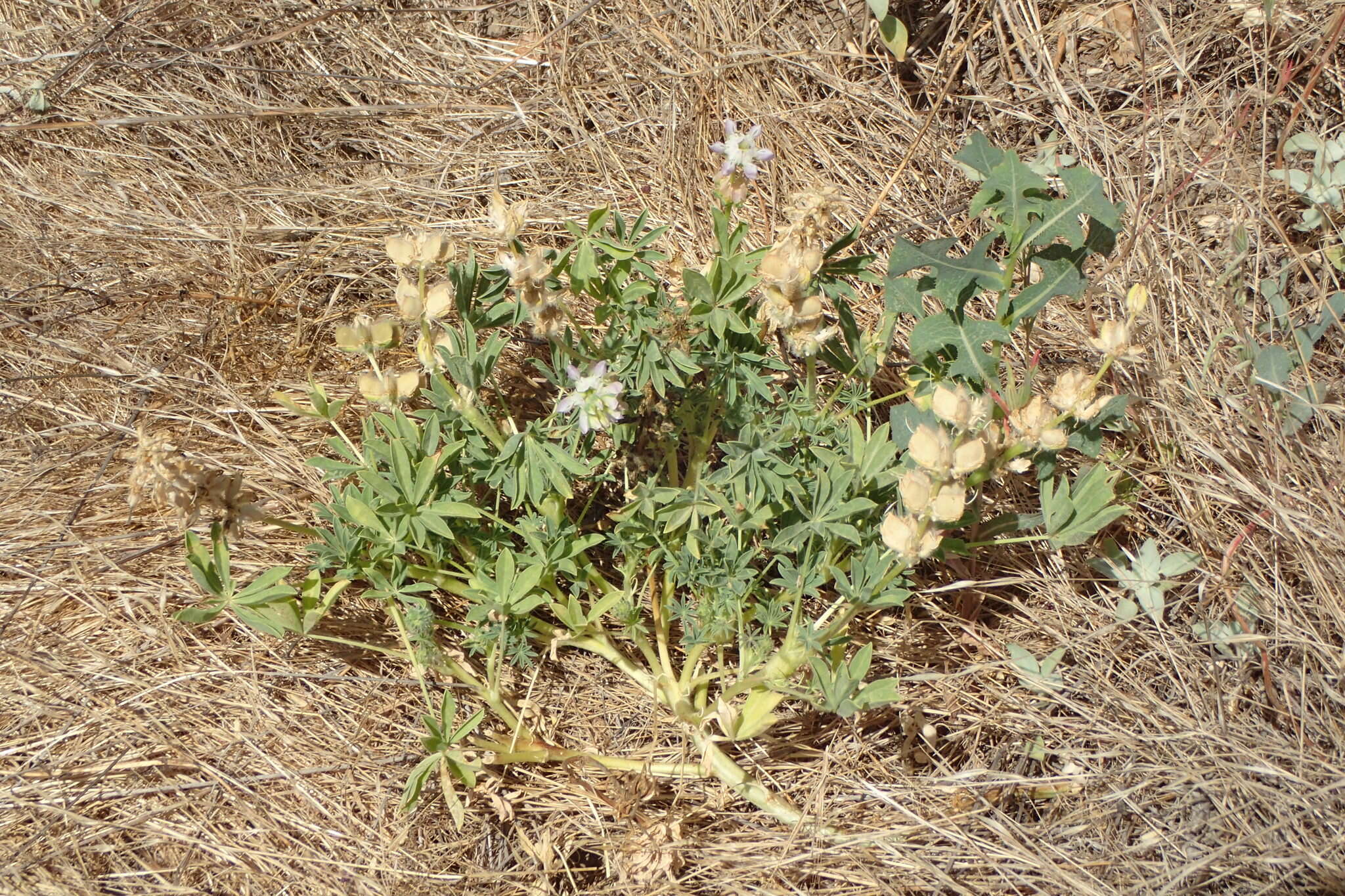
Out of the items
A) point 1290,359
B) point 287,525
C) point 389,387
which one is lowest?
point 287,525

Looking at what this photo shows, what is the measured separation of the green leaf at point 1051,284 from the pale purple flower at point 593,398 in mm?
672

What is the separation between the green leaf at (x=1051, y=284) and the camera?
168cm

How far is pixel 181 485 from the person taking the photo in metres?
1.56

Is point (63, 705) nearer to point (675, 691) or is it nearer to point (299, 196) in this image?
point (675, 691)

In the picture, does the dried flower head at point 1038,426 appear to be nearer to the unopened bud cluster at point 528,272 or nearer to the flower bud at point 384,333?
the unopened bud cluster at point 528,272

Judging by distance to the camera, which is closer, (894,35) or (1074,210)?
(1074,210)

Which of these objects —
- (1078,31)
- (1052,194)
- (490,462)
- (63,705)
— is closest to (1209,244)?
(1052,194)

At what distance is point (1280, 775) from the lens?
5.57 feet

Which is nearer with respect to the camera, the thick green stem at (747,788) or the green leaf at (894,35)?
the thick green stem at (747,788)

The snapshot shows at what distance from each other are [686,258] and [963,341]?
3.45 ft

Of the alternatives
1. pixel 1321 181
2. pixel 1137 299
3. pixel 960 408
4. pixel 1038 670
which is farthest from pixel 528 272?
pixel 1321 181

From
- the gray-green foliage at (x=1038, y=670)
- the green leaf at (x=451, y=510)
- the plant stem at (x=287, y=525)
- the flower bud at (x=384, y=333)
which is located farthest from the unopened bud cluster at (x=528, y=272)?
the gray-green foliage at (x=1038, y=670)

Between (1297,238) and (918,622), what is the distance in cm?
132

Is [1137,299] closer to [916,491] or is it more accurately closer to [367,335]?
[916,491]
